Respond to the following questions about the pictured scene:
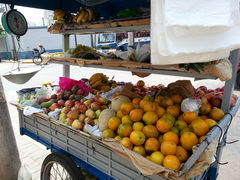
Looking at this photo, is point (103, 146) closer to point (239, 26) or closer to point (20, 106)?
point (239, 26)

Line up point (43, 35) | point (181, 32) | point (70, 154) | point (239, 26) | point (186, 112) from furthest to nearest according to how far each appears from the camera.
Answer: point (43, 35) < point (70, 154) < point (186, 112) < point (239, 26) < point (181, 32)

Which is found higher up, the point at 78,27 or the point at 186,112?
the point at 78,27

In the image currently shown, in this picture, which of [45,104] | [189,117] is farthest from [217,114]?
[45,104]

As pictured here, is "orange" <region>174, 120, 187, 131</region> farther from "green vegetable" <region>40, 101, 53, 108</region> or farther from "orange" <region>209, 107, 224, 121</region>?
"green vegetable" <region>40, 101, 53, 108</region>

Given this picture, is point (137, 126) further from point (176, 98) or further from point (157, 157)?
point (176, 98)

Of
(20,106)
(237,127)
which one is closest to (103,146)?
(20,106)

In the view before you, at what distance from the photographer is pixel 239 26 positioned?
917 mm

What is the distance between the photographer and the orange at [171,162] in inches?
40.4

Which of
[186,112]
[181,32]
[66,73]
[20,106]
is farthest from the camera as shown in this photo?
[66,73]

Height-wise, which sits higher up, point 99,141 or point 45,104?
point 45,104

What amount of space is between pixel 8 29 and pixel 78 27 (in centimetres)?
94

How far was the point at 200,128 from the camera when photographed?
1.19 metres

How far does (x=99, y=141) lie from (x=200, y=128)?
0.73 m

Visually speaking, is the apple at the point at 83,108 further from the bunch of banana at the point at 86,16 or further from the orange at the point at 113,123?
the bunch of banana at the point at 86,16
